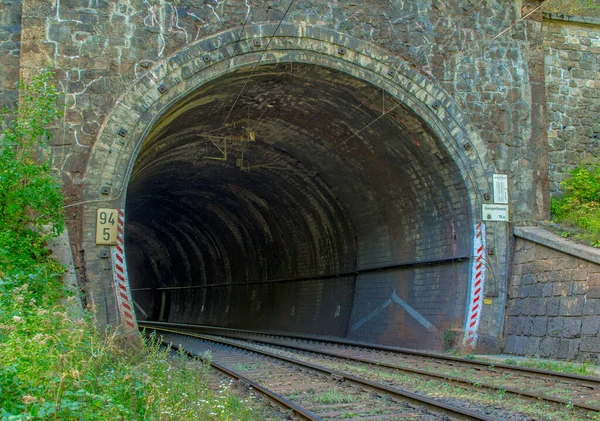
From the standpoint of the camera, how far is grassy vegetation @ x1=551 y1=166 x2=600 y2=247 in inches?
524

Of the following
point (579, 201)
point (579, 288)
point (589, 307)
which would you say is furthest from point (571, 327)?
point (579, 201)

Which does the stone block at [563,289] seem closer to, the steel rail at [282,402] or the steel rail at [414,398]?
the steel rail at [414,398]

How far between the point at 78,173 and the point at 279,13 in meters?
4.82

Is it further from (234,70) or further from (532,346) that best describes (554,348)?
(234,70)

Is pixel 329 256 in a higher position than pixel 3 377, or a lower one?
higher

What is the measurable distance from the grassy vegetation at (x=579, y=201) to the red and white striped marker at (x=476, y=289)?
1.81 metres

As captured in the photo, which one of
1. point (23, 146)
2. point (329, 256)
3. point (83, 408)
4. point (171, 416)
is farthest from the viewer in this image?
point (329, 256)

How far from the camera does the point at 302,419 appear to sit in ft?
21.6

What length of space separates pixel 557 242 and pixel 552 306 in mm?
1173

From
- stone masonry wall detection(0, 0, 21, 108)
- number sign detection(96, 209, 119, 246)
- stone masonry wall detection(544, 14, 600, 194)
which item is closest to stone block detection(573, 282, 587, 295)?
stone masonry wall detection(544, 14, 600, 194)

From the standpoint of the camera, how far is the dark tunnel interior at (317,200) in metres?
14.0

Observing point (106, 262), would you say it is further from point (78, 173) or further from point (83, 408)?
point (83, 408)

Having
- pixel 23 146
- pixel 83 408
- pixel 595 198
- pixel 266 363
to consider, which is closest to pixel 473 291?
pixel 595 198

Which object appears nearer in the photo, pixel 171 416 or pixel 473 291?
pixel 171 416
